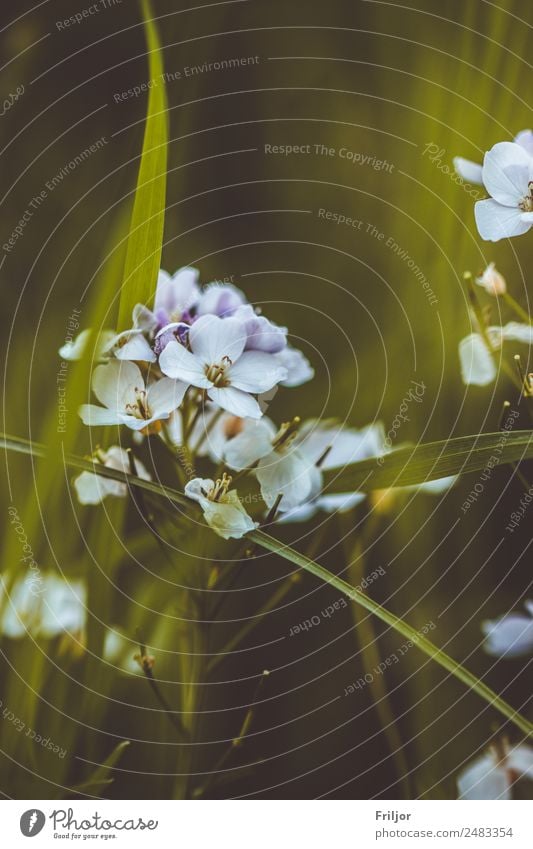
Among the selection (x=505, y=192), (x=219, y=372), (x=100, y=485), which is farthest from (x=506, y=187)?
(x=100, y=485)

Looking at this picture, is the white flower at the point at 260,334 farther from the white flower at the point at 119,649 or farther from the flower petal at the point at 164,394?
the white flower at the point at 119,649

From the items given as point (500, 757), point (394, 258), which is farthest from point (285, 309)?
point (500, 757)

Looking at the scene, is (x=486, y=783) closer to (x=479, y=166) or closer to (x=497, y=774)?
(x=497, y=774)

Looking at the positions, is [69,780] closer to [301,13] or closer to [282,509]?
[282,509]

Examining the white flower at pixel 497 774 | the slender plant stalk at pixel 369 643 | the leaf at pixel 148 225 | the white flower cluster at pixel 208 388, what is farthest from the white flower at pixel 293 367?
the white flower at pixel 497 774

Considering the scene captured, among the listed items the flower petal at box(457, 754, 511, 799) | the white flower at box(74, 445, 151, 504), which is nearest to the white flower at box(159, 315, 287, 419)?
the white flower at box(74, 445, 151, 504)
